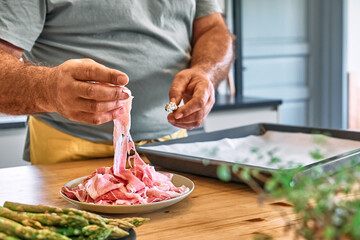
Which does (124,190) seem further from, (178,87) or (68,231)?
(178,87)

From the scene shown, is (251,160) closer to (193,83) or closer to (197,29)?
(193,83)

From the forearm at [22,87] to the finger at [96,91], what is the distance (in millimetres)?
137

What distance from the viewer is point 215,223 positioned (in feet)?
3.24

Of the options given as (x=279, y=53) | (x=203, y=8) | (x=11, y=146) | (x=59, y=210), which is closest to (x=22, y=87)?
(x=59, y=210)

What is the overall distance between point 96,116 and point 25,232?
17.8 inches

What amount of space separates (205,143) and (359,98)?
127 inches

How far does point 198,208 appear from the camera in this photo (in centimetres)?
109

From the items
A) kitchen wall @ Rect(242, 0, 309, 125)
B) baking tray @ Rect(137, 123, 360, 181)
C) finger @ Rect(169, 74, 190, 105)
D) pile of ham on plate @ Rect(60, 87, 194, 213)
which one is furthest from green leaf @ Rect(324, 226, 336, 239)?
kitchen wall @ Rect(242, 0, 309, 125)

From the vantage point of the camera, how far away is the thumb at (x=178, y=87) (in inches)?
58.1

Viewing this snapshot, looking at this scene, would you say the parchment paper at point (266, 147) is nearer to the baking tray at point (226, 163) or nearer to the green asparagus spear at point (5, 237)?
the baking tray at point (226, 163)

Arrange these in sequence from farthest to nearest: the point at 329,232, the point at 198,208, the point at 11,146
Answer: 1. the point at 11,146
2. the point at 198,208
3. the point at 329,232

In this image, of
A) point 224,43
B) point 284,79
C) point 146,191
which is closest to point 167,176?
point 146,191

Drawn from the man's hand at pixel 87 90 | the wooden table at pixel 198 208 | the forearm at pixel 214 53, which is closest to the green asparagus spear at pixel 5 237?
the wooden table at pixel 198 208

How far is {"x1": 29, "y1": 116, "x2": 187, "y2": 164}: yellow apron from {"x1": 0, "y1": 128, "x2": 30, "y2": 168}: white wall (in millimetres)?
997
